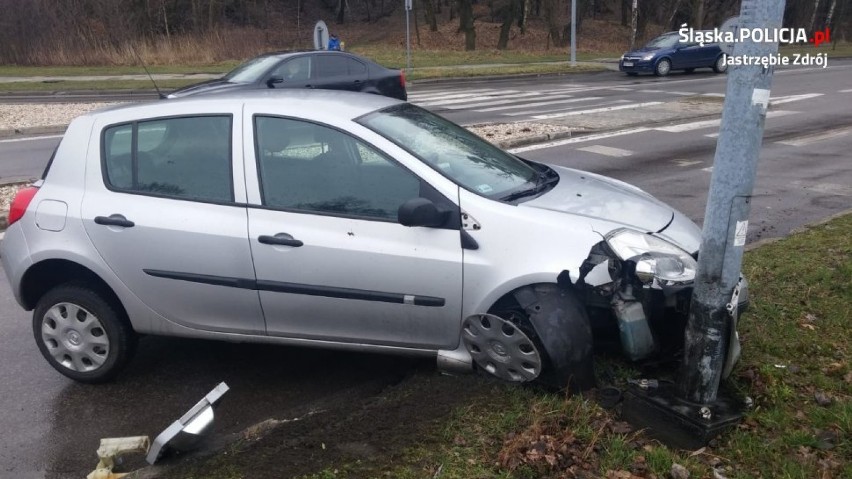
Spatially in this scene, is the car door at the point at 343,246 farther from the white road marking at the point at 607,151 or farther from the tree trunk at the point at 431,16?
the tree trunk at the point at 431,16

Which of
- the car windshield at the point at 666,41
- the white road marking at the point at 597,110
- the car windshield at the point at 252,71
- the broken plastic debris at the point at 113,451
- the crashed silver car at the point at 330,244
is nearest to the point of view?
the broken plastic debris at the point at 113,451

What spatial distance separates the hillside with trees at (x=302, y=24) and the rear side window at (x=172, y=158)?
99.6 feet

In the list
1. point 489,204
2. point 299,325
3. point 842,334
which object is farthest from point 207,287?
point 842,334

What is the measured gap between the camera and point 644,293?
13.2ft

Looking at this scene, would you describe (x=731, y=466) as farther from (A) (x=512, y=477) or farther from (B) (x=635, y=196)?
(B) (x=635, y=196)

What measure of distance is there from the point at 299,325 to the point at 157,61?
31.5 meters

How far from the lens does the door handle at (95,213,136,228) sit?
462 cm

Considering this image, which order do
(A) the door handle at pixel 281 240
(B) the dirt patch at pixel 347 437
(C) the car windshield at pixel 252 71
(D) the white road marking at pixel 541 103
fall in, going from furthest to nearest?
1. (D) the white road marking at pixel 541 103
2. (C) the car windshield at pixel 252 71
3. (A) the door handle at pixel 281 240
4. (B) the dirt patch at pixel 347 437

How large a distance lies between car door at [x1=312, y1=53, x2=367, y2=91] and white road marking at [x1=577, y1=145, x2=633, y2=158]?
497 centimetres

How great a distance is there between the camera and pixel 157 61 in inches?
1310

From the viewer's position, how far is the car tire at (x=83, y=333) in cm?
480

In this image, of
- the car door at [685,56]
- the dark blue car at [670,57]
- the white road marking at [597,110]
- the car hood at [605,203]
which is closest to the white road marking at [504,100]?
the white road marking at [597,110]

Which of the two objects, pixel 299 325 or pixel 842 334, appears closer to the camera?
pixel 299 325

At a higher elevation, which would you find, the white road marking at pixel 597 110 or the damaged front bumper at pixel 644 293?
the damaged front bumper at pixel 644 293
